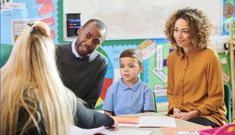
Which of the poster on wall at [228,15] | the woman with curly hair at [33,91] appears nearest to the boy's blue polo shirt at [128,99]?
the woman with curly hair at [33,91]

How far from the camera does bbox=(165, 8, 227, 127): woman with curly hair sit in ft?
7.20

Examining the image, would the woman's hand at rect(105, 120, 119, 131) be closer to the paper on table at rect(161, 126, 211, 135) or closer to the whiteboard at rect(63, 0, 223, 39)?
the paper on table at rect(161, 126, 211, 135)

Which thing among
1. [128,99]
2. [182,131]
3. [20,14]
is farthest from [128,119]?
[20,14]

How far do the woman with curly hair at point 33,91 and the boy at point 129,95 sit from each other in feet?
3.51

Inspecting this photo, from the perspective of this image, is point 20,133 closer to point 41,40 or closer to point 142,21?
point 41,40

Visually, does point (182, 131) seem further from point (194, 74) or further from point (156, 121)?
point (194, 74)

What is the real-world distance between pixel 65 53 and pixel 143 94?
57cm

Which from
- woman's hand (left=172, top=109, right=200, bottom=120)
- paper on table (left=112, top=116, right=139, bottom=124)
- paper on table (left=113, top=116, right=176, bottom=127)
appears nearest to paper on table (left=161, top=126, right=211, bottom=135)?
paper on table (left=113, top=116, right=176, bottom=127)

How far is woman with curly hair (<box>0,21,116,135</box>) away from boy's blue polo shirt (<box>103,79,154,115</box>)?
1070 millimetres

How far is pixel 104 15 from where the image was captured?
2828 mm

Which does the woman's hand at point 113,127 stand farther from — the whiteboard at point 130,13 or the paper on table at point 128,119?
the whiteboard at point 130,13

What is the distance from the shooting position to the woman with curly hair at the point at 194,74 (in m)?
2.19

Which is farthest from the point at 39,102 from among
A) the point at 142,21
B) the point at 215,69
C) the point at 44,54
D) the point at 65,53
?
the point at 142,21

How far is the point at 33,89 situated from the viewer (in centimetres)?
112
